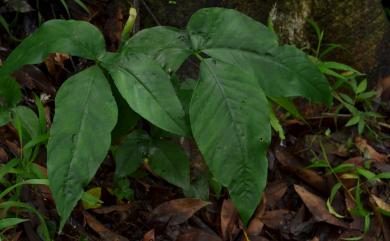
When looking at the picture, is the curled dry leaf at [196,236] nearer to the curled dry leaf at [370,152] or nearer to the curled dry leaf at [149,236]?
the curled dry leaf at [149,236]

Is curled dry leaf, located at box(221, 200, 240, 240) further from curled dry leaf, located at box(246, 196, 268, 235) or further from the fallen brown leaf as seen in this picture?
the fallen brown leaf

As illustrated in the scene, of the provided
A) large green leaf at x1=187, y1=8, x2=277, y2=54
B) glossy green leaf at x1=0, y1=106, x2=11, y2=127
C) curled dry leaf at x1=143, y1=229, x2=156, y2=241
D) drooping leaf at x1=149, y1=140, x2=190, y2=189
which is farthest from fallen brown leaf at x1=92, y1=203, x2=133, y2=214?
large green leaf at x1=187, y1=8, x2=277, y2=54

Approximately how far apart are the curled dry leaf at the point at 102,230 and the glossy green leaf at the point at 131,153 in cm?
20

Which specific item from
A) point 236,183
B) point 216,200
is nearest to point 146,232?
point 216,200

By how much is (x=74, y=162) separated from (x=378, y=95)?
1560 mm

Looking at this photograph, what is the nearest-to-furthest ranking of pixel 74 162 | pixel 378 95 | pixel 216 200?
pixel 74 162 < pixel 216 200 < pixel 378 95

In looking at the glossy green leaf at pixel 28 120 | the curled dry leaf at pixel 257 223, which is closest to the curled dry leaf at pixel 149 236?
the curled dry leaf at pixel 257 223

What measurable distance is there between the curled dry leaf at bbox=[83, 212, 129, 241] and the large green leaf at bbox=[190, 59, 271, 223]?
1.74 feet

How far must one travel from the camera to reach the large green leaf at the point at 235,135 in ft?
4.18

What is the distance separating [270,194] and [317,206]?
170mm

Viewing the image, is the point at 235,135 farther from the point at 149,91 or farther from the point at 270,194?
A: the point at 270,194

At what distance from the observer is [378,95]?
2.36m

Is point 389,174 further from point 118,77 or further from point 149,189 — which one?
point 118,77

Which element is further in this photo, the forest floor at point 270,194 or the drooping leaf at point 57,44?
the forest floor at point 270,194
